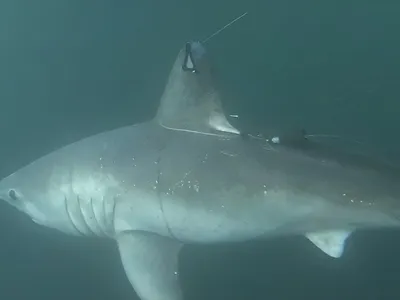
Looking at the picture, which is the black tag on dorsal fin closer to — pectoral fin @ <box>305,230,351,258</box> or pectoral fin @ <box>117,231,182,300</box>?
pectoral fin @ <box>117,231,182,300</box>

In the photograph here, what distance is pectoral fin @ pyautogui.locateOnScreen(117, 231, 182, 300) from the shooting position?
155 inches

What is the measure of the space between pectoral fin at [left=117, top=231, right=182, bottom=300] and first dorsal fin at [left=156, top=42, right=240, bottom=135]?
3.14 ft

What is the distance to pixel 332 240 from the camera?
3.66 m

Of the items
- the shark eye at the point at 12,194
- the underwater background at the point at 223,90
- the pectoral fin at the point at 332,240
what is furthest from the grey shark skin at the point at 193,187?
the underwater background at the point at 223,90

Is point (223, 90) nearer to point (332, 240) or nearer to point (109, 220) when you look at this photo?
point (109, 220)

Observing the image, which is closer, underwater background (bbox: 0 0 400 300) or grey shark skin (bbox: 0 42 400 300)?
grey shark skin (bbox: 0 42 400 300)

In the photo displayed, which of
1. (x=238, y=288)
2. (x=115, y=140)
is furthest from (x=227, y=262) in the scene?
(x=115, y=140)

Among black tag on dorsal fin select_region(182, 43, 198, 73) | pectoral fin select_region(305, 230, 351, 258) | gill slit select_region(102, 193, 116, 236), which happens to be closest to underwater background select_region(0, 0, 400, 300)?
pectoral fin select_region(305, 230, 351, 258)

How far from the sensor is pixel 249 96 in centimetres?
892

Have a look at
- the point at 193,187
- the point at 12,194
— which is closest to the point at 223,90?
the point at 12,194

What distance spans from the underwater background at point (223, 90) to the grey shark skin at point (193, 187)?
4.80ft

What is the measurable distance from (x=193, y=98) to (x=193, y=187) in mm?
700

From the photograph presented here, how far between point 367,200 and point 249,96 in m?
5.74

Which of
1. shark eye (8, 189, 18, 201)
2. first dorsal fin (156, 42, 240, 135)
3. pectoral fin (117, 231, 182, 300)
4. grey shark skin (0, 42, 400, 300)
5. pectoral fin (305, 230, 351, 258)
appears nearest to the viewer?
grey shark skin (0, 42, 400, 300)
